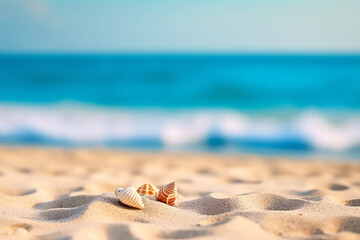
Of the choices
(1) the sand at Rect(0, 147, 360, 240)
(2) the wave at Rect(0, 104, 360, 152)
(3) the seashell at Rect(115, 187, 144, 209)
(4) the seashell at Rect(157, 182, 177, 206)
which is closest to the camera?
(1) the sand at Rect(0, 147, 360, 240)

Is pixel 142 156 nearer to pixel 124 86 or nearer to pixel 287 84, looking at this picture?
pixel 124 86

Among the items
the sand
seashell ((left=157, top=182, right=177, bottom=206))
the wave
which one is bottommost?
the sand

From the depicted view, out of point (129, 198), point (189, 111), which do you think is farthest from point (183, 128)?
point (129, 198)

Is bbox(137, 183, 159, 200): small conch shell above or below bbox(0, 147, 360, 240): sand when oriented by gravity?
above

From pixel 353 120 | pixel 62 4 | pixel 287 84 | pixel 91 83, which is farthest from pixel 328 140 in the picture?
pixel 62 4

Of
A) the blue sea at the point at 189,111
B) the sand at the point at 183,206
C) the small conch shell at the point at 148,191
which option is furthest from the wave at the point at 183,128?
Result: the small conch shell at the point at 148,191

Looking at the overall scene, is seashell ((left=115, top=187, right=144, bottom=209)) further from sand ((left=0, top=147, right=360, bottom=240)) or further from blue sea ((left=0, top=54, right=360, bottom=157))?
blue sea ((left=0, top=54, right=360, bottom=157))

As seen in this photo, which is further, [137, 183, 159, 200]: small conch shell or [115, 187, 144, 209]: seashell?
[137, 183, 159, 200]: small conch shell

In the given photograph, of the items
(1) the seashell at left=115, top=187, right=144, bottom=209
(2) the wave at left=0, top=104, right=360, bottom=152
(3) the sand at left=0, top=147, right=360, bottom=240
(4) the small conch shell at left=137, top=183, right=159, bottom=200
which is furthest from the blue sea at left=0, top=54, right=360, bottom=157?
(1) the seashell at left=115, top=187, right=144, bottom=209
